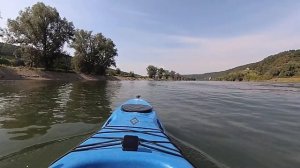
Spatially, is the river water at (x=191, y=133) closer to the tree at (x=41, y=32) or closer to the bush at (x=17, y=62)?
the tree at (x=41, y=32)

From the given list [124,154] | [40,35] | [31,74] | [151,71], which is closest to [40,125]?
[124,154]

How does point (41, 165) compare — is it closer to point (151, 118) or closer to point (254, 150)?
point (151, 118)

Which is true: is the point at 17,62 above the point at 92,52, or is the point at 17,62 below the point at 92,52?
below

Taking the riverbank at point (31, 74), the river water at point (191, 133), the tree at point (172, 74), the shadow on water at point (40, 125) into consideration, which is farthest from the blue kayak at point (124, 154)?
the tree at point (172, 74)

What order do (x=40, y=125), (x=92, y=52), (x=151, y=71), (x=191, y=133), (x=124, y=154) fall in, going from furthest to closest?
1. (x=151, y=71)
2. (x=92, y=52)
3. (x=40, y=125)
4. (x=191, y=133)
5. (x=124, y=154)

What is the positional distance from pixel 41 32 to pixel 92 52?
18729 millimetres

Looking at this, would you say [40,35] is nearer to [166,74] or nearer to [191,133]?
[191,133]

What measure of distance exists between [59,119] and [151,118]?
4856 millimetres

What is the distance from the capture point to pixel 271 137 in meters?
9.52

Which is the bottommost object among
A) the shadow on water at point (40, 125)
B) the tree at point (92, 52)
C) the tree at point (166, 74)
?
the shadow on water at point (40, 125)

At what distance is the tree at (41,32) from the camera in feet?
165

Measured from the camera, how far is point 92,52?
69375 millimetres

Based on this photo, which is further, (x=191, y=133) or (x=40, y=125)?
(x=40, y=125)

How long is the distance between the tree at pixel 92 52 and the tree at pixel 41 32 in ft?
30.6
